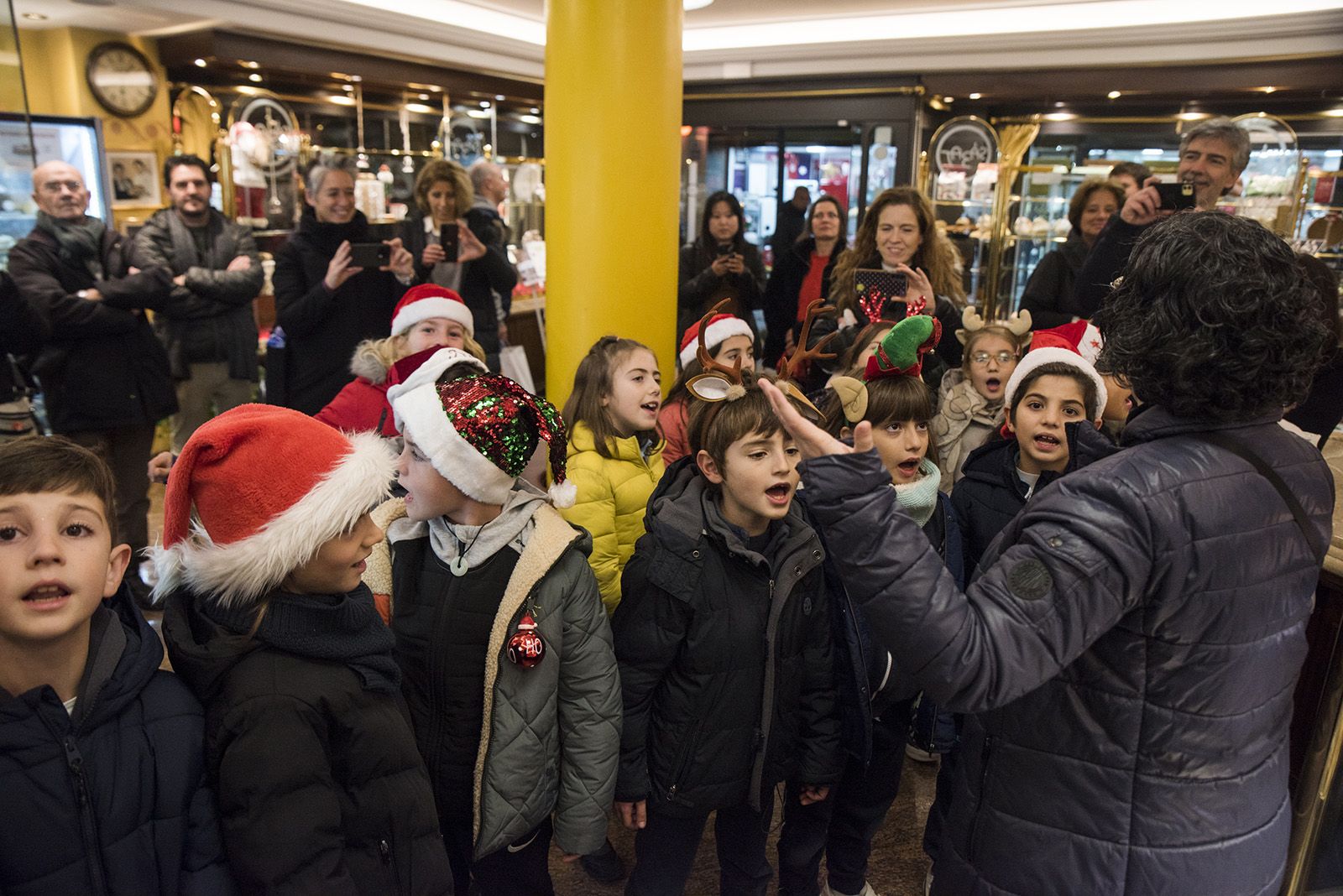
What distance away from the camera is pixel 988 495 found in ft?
7.09

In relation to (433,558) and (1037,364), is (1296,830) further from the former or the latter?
(433,558)

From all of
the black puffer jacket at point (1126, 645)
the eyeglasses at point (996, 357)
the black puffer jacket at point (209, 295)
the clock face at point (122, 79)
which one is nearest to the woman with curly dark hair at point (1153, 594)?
the black puffer jacket at point (1126, 645)

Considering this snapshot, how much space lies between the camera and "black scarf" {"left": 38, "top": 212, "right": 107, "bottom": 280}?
331cm

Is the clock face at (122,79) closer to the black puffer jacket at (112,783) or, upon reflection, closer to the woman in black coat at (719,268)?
the woman in black coat at (719,268)

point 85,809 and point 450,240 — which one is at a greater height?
point 450,240

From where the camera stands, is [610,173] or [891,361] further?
[610,173]

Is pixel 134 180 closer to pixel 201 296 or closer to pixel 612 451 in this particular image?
pixel 201 296

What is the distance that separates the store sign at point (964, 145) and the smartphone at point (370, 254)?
169 inches

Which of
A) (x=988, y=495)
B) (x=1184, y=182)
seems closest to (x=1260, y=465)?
(x=988, y=495)

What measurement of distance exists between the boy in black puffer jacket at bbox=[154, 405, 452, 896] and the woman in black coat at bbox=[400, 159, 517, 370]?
2.59 metres

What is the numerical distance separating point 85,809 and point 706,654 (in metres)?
1.02

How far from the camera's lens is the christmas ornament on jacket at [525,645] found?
1567mm

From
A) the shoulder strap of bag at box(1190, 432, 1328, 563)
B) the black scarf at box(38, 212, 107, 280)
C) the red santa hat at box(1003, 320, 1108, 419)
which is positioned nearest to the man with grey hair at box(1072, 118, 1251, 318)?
the red santa hat at box(1003, 320, 1108, 419)

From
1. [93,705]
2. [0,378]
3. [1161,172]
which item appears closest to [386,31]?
[0,378]
